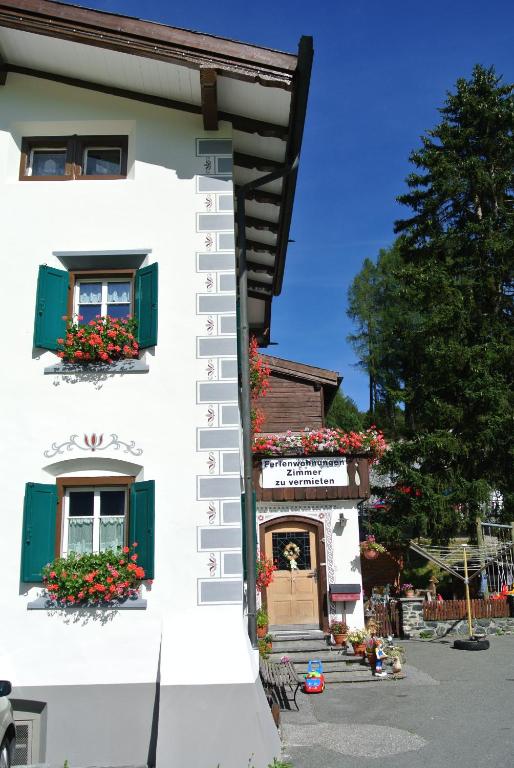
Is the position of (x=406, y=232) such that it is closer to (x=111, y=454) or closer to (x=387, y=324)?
(x=387, y=324)

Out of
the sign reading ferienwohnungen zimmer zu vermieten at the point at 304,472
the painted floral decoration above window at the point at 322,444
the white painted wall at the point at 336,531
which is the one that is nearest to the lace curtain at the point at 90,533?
the painted floral decoration above window at the point at 322,444

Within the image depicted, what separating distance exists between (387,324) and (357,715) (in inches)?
1218

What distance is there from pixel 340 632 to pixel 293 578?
5.45 feet

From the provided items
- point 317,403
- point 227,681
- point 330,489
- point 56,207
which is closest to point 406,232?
point 317,403

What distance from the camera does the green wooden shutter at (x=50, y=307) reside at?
843cm

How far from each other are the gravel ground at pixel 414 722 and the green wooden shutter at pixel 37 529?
11.3ft

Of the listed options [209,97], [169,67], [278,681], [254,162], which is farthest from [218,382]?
[278,681]

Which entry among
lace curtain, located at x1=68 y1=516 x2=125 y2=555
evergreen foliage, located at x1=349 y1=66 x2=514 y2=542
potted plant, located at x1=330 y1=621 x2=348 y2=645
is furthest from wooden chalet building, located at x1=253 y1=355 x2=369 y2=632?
lace curtain, located at x1=68 y1=516 x2=125 y2=555

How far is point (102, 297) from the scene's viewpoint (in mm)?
8898

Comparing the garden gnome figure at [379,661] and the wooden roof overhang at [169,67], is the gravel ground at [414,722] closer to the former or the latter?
the garden gnome figure at [379,661]

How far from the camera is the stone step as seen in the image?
525 inches

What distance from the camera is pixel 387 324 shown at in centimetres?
3903

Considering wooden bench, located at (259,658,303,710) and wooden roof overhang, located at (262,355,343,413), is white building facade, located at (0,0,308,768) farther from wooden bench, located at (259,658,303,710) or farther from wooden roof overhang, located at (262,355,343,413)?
wooden roof overhang, located at (262,355,343,413)

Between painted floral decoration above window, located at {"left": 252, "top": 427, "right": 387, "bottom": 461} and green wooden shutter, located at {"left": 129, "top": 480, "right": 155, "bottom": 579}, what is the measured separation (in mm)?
7230
